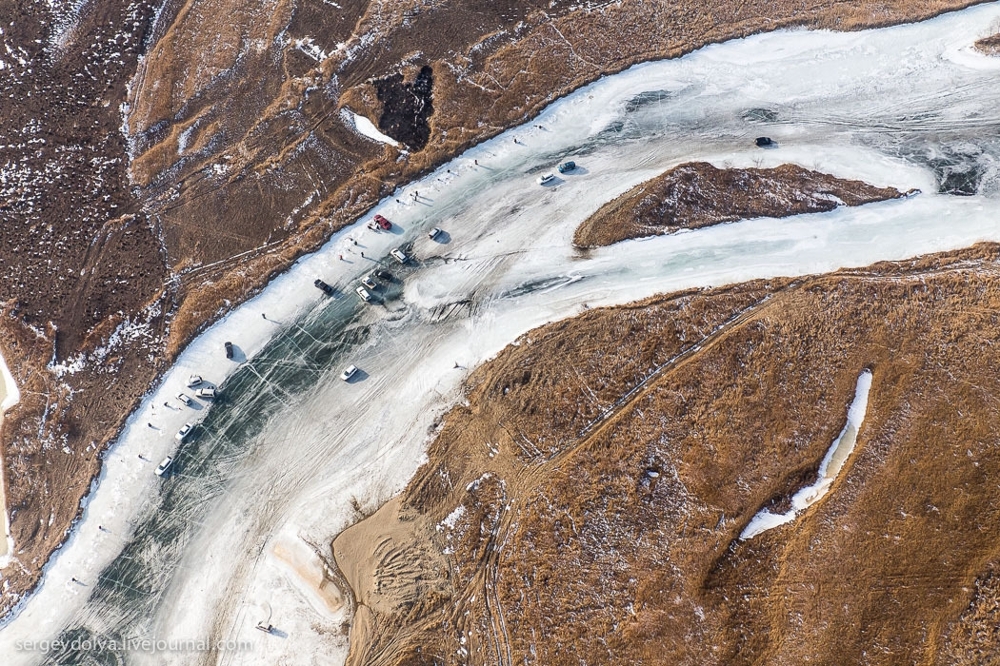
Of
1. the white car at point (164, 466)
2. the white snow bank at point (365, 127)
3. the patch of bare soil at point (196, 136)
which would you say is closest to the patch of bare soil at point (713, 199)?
the patch of bare soil at point (196, 136)

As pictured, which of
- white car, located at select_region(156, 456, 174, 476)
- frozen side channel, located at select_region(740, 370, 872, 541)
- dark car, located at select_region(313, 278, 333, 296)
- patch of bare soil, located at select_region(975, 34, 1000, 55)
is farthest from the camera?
patch of bare soil, located at select_region(975, 34, 1000, 55)

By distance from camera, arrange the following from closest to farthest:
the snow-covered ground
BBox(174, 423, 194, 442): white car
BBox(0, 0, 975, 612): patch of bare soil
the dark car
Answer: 1. the snow-covered ground
2. BBox(174, 423, 194, 442): white car
3. BBox(0, 0, 975, 612): patch of bare soil
4. the dark car

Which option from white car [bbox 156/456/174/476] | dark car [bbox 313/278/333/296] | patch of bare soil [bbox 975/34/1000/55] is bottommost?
white car [bbox 156/456/174/476]

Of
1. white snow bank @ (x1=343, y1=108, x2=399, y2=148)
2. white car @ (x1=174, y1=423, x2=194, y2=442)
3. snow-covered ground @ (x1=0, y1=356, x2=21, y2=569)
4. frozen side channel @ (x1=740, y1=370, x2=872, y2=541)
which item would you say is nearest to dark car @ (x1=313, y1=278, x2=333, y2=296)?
white car @ (x1=174, y1=423, x2=194, y2=442)

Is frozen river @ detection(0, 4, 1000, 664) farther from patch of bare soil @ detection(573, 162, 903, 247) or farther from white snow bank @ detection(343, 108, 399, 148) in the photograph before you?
white snow bank @ detection(343, 108, 399, 148)

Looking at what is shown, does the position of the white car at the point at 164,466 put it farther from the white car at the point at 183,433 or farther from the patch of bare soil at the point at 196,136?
the patch of bare soil at the point at 196,136

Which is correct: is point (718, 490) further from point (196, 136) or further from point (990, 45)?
point (196, 136)

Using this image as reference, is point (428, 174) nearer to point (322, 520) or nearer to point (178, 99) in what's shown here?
point (178, 99)
